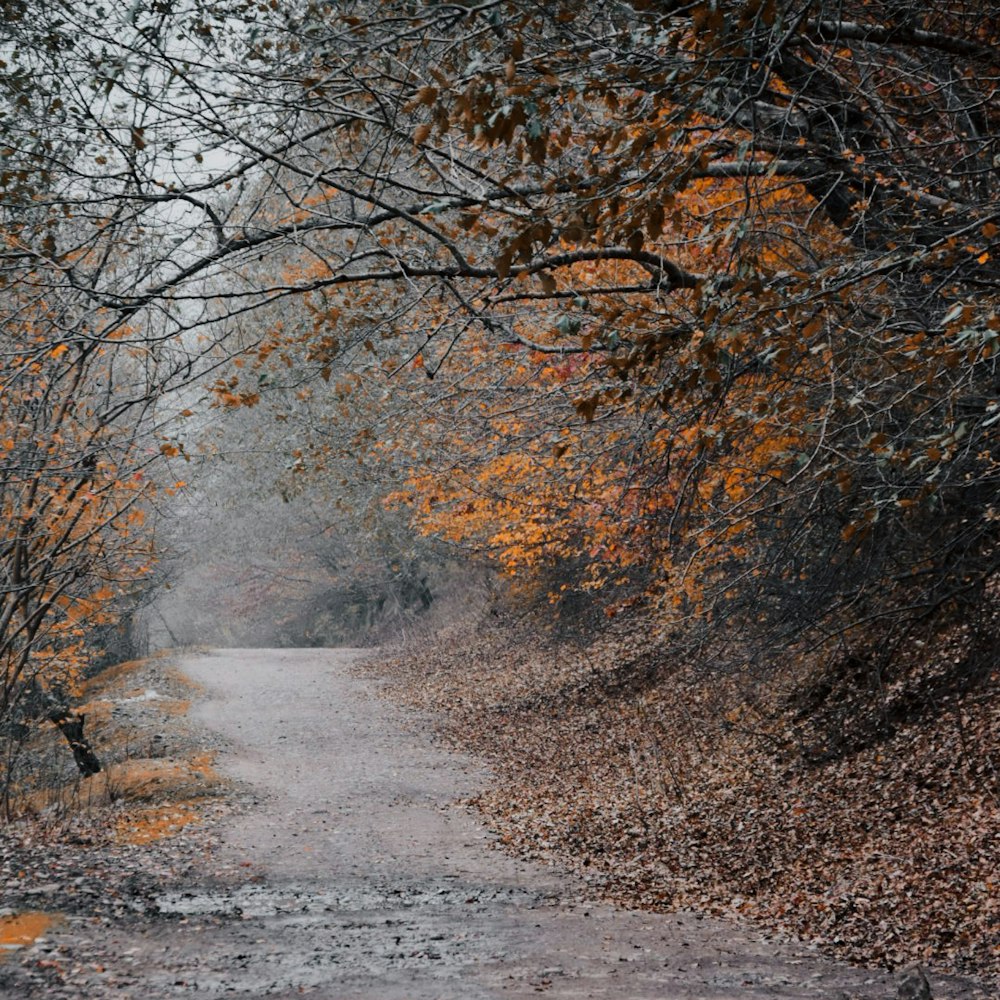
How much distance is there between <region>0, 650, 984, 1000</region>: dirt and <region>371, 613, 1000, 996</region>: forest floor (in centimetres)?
46

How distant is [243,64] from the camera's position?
22.2 feet

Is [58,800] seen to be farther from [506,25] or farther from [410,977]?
[506,25]

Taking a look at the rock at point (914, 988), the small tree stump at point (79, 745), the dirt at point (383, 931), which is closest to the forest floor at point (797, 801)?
the dirt at point (383, 931)

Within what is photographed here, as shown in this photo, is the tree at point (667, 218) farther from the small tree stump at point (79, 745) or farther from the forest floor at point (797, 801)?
the small tree stump at point (79, 745)

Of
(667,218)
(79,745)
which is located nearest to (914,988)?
(667,218)

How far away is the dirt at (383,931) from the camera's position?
6.21 meters

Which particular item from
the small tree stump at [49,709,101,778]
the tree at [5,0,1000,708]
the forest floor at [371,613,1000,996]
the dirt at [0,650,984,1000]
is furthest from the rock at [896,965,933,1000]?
the small tree stump at [49,709,101,778]

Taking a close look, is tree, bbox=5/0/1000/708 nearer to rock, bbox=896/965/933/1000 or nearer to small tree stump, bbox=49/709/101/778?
rock, bbox=896/965/933/1000

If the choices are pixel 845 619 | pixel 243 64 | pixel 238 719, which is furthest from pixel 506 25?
pixel 238 719

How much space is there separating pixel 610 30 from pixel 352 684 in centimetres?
1958

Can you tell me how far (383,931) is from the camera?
776 centimetres

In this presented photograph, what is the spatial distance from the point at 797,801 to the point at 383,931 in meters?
4.20

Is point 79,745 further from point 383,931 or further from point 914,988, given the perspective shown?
point 914,988

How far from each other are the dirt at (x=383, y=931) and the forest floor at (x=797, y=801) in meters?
0.46
